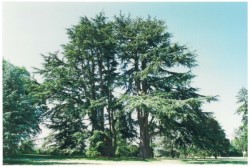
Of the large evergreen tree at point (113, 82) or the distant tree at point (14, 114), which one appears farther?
the large evergreen tree at point (113, 82)

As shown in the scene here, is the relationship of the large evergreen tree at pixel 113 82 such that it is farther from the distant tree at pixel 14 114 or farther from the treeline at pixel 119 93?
the distant tree at pixel 14 114

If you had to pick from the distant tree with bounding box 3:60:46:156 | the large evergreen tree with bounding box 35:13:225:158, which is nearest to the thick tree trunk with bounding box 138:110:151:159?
the large evergreen tree with bounding box 35:13:225:158

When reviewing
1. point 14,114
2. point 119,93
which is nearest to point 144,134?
point 119,93

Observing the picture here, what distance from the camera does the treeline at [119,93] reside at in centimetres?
2742

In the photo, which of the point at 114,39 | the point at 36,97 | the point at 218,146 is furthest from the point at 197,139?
the point at 36,97

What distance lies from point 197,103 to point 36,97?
13.6m

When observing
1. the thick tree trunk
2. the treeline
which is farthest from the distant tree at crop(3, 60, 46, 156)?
the thick tree trunk

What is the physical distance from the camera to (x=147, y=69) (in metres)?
27.9

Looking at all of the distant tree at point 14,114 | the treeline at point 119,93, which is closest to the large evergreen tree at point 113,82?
the treeline at point 119,93

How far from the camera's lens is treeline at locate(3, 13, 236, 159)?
2742 cm

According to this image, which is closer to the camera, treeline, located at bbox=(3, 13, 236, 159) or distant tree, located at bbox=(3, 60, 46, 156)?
distant tree, located at bbox=(3, 60, 46, 156)

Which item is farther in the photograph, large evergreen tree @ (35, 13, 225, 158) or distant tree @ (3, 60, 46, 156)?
large evergreen tree @ (35, 13, 225, 158)

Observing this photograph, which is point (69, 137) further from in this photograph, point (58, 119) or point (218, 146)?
point (218, 146)

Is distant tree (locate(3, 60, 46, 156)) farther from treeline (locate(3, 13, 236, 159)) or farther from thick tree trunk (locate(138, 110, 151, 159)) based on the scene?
thick tree trunk (locate(138, 110, 151, 159))
